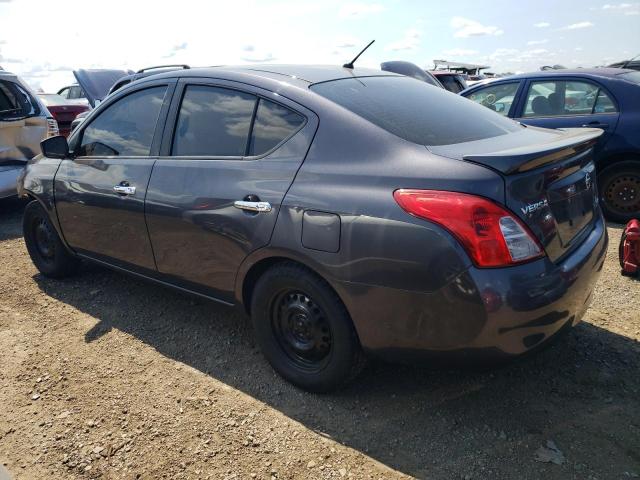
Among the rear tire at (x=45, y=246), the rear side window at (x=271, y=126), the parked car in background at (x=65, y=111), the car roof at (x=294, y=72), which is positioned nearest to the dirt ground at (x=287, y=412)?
the rear tire at (x=45, y=246)

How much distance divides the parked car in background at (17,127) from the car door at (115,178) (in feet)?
9.52

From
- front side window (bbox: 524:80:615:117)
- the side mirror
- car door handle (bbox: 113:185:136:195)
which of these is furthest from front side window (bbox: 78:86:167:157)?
front side window (bbox: 524:80:615:117)

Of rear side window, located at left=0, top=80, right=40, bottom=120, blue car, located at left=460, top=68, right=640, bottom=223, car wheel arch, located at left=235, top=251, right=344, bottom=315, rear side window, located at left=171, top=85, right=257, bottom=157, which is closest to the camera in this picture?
car wheel arch, located at left=235, top=251, right=344, bottom=315

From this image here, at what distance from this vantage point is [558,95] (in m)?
5.66

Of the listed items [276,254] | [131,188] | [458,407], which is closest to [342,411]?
[458,407]

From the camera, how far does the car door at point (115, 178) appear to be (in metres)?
3.17

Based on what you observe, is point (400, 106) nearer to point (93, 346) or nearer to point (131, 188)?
point (131, 188)

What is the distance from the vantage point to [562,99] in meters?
5.61

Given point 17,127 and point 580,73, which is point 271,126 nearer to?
point 580,73

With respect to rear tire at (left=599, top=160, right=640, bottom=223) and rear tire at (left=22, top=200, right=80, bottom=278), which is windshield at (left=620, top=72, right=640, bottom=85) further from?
rear tire at (left=22, top=200, right=80, bottom=278)

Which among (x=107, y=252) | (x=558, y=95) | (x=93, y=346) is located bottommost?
(x=93, y=346)

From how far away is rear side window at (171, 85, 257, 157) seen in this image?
108 inches

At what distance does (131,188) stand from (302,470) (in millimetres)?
1956

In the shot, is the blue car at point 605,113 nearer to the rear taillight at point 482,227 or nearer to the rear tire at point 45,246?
the rear taillight at point 482,227
